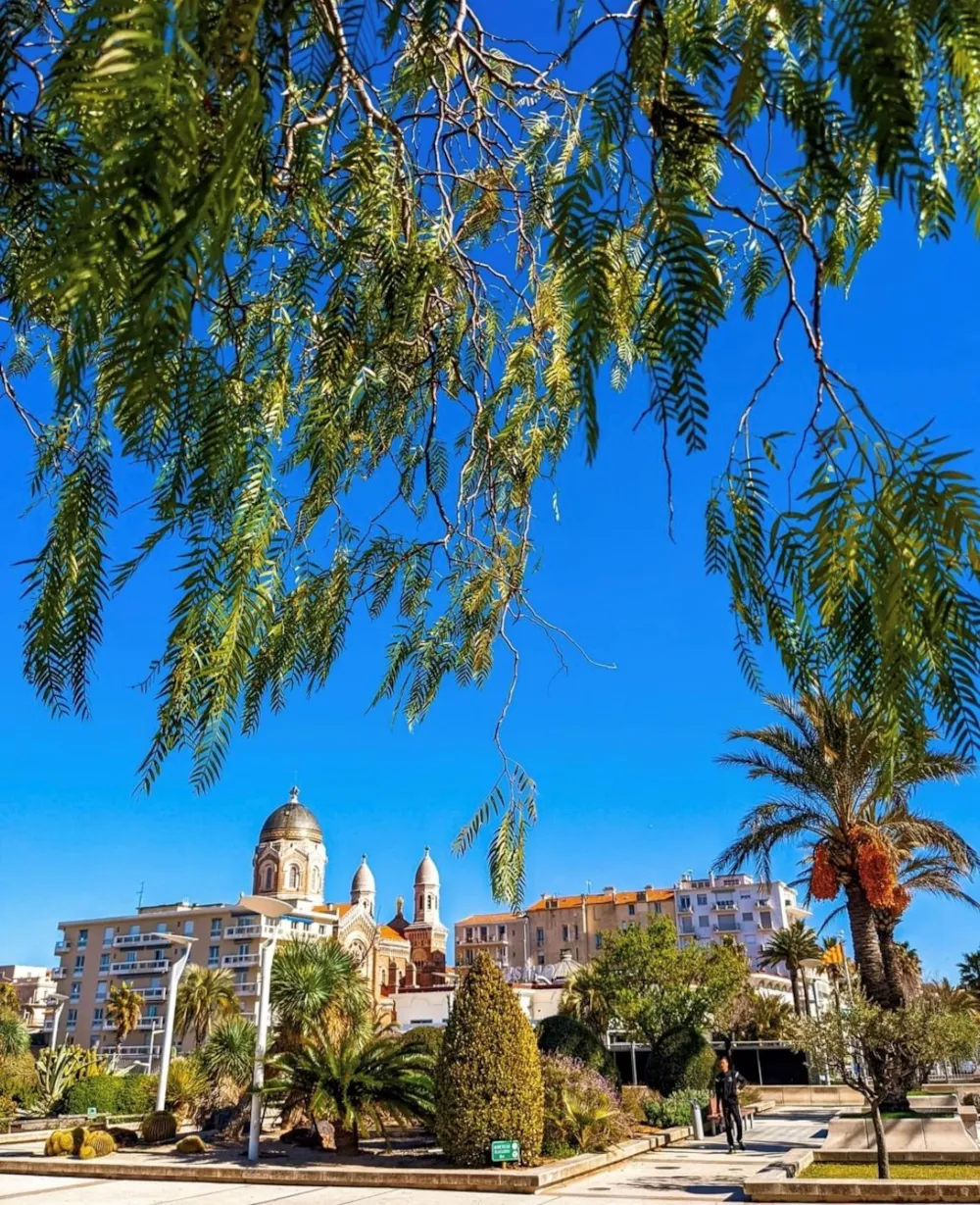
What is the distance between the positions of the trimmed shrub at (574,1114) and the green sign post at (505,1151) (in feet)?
7.02

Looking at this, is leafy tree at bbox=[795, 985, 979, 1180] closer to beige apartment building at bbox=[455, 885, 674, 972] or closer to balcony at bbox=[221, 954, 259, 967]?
balcony at bbox=[221, 954, 259, 967]

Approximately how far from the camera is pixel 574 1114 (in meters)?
17.1

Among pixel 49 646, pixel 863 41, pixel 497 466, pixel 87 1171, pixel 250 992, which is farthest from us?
pixel 250 992

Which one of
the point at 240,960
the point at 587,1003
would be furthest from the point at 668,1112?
the point at 240,960

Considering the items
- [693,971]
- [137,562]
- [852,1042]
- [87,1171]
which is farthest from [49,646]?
[693,971]

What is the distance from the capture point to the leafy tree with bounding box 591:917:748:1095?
27.9 m

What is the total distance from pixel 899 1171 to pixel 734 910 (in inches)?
3340

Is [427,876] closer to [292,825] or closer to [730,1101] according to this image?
[292,825]

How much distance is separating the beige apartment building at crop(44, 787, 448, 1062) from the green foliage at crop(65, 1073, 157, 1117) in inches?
1725

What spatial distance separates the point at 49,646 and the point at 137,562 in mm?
315

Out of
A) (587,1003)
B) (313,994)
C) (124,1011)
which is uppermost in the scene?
(124,1011)

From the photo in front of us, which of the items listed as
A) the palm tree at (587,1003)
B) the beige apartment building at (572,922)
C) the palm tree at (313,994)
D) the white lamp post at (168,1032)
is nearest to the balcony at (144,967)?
the beige apartment building at (572,922)

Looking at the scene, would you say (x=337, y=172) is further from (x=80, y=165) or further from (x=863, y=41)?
(x=863, y=41)

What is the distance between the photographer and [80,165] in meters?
1.30
